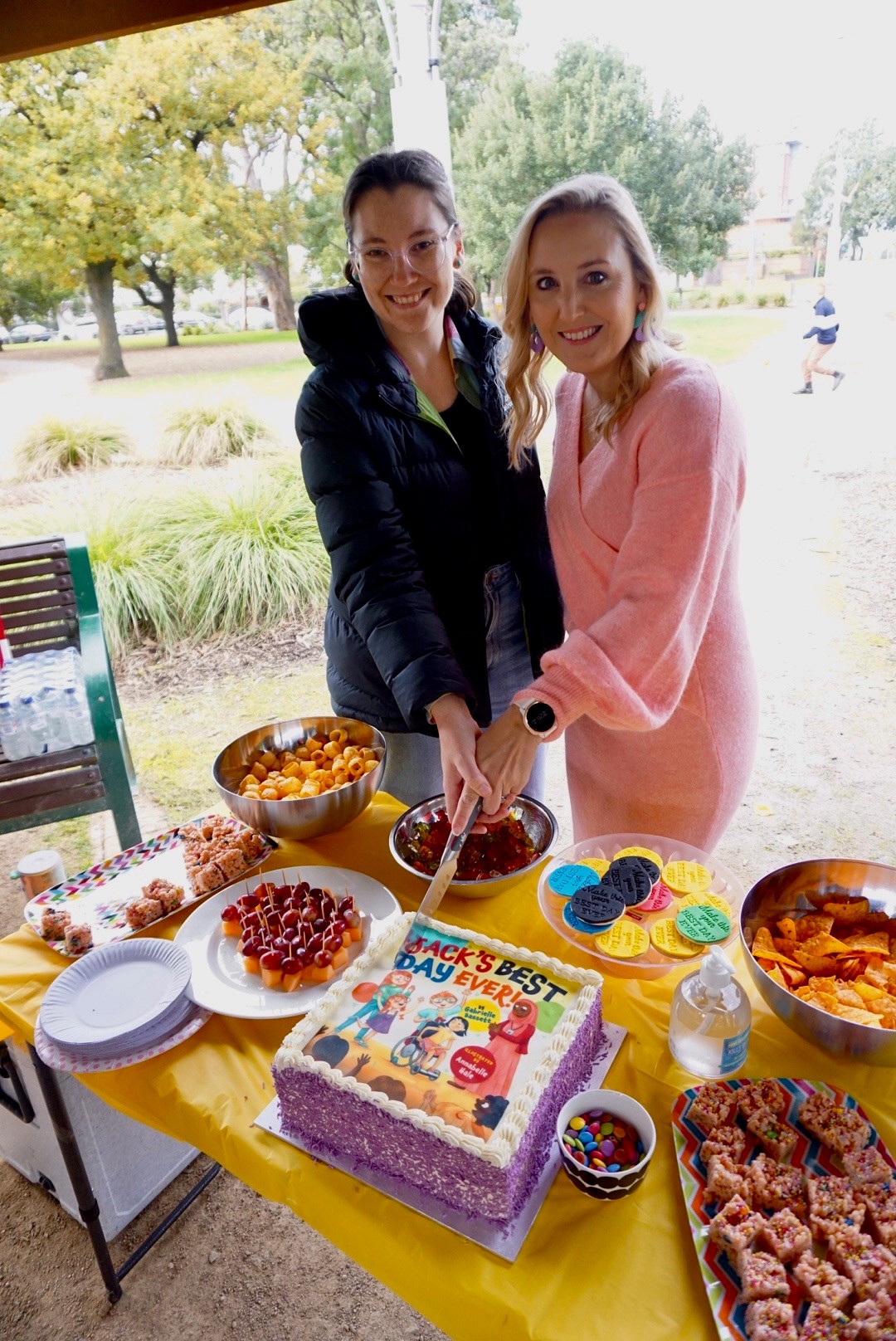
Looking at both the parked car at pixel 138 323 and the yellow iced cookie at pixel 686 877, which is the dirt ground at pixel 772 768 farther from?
the parked car at pixel 138 323

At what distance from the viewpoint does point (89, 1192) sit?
5.32 feet

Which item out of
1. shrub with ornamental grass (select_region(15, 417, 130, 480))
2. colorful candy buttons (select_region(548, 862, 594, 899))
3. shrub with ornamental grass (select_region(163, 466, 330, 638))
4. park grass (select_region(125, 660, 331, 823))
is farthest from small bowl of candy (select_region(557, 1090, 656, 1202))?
shrub with ornamental grass (select_region(15, 417, 130, 480))

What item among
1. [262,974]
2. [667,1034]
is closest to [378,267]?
[262,974]

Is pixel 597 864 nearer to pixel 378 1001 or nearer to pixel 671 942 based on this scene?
pixel 671 942

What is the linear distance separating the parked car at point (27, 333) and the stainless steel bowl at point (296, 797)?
8.13 metres

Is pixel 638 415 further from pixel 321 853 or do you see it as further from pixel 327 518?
pixel 321 853

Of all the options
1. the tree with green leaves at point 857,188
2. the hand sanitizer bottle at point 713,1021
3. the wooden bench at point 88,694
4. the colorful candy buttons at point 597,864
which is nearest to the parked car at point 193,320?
the tree with green leaves at point 857,188

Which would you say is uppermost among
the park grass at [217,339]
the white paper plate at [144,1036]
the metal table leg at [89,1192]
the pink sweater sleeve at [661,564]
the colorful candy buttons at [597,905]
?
the park grass at [217,339]

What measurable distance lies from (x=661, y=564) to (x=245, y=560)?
4390 millimetres

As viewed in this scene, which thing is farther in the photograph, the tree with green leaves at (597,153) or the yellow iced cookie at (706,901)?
the tree with green leaves at (597,153)

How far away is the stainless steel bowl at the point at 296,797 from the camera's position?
60.5 inches

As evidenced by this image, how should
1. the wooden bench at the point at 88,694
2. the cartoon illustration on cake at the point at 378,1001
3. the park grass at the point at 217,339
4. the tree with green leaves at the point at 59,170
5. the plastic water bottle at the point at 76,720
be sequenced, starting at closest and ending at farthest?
the cartoon illustration on cake at the point at 378,1001
the wooden bench at the point at 88,694
the plastic water bottle at the point at 76,720
the tree with green leaves at the point at 59,170
the park grass at the point at 217,339

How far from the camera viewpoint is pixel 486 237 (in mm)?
6148

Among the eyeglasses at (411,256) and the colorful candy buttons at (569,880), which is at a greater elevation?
the eyeglasses at (411,256)
